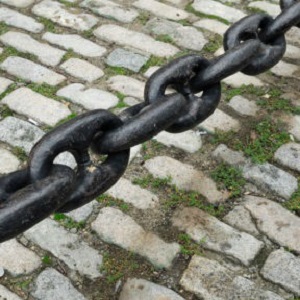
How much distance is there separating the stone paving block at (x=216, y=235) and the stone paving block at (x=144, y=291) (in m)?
0.29

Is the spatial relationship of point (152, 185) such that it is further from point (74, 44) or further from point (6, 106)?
point (74, 44)

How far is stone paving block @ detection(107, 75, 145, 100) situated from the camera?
3342mm

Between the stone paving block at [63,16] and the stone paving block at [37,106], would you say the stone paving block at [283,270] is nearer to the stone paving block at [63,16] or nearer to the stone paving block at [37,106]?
the stone paving block at [37,106]

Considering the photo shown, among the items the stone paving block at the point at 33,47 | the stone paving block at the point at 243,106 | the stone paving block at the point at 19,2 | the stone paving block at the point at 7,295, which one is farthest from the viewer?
the stone paving block at the point at 19,2

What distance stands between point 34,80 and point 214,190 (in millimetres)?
1363

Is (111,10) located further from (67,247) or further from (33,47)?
(67,247)

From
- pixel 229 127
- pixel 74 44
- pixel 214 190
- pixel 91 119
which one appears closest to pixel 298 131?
pixel 229 127

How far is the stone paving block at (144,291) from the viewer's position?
7.55 feet

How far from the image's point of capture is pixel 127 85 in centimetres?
339

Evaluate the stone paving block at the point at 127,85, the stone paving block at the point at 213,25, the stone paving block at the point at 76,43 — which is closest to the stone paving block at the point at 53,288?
the stone paving block at the point at 127,85

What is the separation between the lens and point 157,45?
3711 millimetres

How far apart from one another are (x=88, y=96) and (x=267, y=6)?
5.21 ft

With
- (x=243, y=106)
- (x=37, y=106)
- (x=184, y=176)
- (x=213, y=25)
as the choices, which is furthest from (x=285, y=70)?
(x=37, y=106)

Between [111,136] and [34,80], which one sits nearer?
[111,136]
